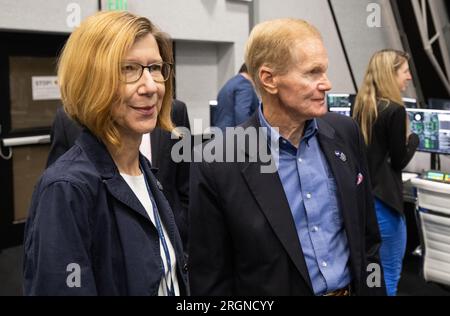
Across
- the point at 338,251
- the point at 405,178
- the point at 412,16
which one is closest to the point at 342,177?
the point at 338,251

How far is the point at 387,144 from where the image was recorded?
2.69 m

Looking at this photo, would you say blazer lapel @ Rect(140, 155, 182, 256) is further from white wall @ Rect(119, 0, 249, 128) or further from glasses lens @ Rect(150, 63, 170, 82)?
white wall @ Rect(119, 0, 249, 128)

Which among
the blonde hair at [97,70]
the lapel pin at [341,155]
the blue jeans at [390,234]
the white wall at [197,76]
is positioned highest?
the white wall at [197,76]

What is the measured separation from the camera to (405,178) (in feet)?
11.8

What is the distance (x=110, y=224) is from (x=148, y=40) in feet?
1.36

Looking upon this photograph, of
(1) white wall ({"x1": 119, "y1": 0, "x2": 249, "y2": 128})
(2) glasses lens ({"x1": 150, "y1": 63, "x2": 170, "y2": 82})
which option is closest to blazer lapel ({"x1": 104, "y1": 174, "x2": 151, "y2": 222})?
(2) glasses lens ({"x1": 150, "y1": 63, "x2": 170, "y2": 82})

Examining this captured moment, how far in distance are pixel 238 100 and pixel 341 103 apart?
116 centimetres

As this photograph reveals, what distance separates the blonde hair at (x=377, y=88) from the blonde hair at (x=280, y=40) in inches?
57.3

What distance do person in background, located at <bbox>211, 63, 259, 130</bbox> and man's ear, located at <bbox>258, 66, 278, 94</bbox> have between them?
226 centimetres

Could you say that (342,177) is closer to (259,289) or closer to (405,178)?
(259,289)

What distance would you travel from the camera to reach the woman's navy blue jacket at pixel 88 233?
31.6 inches

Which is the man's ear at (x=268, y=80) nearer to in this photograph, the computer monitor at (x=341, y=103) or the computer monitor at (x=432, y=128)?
the computer monitor at (x=432, y=128)

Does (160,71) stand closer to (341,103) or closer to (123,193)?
(123,193)

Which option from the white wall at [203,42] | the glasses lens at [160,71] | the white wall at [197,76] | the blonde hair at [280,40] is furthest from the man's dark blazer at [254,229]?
the white wall at [197,76]
